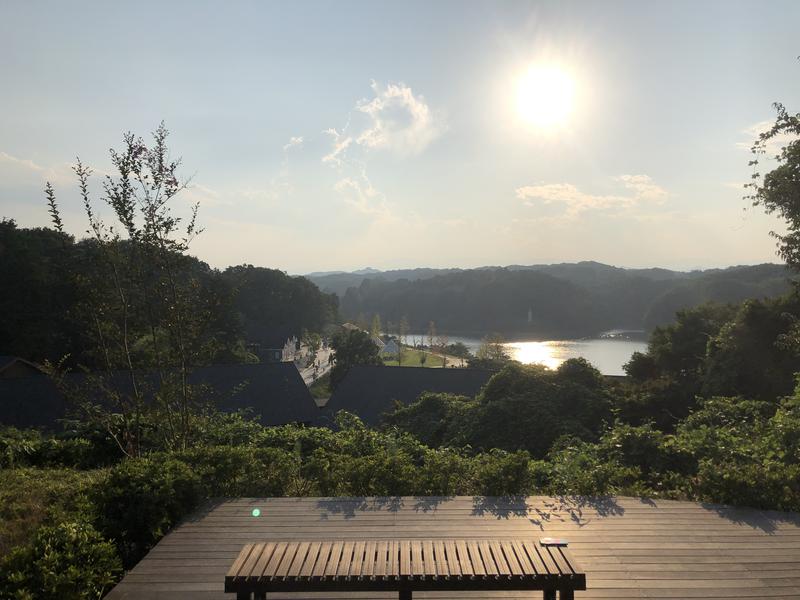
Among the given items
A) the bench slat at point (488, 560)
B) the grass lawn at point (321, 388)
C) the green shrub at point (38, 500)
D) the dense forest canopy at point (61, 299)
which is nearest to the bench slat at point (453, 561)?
the bench slat at point (488, 560)

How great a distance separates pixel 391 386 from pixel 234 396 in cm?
605

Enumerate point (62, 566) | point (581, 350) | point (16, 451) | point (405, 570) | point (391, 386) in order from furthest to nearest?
1. point (581, 350)
2. point (391, 386)
3. point (16, 451)
4. point (62, 566)
5. point (405, 570)

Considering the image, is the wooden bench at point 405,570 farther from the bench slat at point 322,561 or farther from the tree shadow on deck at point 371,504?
the tree shadow on deck at point 371,504

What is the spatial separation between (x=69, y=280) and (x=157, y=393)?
2.00 metres

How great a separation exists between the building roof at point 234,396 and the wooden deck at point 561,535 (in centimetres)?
1211

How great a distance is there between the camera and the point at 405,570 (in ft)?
8.55

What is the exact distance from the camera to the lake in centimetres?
5797

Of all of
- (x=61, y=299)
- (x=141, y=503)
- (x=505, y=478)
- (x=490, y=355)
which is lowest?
(x=490, y=355)

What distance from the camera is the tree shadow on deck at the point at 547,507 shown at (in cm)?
472

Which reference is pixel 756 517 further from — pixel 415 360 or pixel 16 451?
pixel 415 360

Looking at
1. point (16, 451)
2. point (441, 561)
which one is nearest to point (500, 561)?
point (441, 561)

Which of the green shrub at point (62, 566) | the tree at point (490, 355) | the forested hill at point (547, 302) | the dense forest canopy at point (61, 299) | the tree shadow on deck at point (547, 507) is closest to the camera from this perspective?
the green shrub at point (62, 566)

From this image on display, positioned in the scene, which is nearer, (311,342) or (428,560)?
(428,560)

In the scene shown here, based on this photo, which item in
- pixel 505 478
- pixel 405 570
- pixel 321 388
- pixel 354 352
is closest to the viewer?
pixel 405 570
